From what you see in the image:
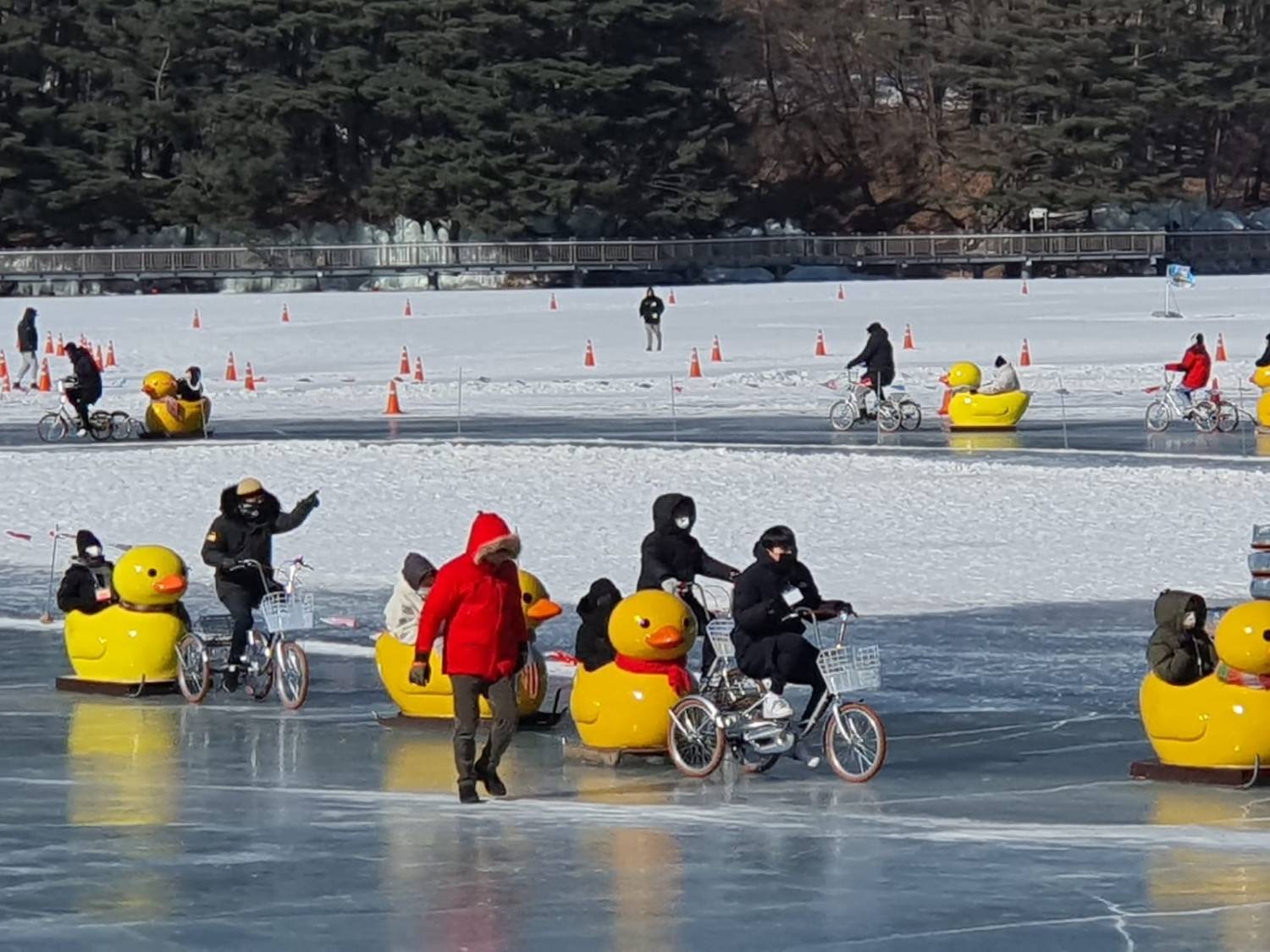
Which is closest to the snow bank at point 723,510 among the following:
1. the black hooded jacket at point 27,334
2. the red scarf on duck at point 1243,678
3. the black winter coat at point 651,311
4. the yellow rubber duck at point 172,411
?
the yellow rubber duck at point 172,411

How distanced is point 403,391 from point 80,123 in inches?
1989

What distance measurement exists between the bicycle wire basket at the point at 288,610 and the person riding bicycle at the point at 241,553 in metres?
0.72

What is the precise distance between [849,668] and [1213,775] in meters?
1.89

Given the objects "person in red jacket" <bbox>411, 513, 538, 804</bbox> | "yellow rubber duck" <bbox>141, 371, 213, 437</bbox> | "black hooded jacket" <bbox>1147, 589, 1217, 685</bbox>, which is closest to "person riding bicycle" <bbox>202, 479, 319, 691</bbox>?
"person in red jacket" <bbox>411, 513, 538, 804</bbox>

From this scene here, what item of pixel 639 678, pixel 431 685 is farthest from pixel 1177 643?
pixel 431 685

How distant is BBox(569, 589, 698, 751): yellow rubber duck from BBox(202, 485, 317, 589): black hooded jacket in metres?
2.95

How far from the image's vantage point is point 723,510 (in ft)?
84.8

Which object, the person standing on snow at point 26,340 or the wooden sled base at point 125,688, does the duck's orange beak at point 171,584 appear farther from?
the person standing on snow at point 26,340

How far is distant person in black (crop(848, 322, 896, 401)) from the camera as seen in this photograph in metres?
34.9

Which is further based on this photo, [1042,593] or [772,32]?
[772,32]

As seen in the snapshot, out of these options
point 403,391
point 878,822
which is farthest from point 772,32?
point 878,822

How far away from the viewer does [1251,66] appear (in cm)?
9425

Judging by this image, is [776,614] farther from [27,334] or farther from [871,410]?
[27,334]

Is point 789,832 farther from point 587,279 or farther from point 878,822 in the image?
point 587,279
